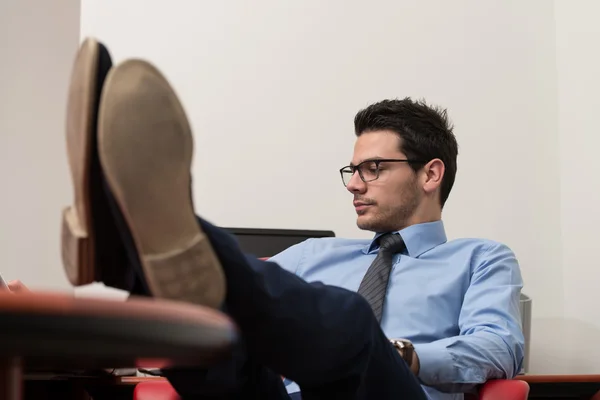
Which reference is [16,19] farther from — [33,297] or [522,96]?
[33,297]

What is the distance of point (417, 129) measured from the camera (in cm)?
198

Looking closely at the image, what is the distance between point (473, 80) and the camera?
2670 mm

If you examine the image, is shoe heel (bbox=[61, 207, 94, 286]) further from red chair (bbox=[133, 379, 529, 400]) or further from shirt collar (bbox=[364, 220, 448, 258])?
shirt collar (bbox=[364, 220, 448, 258])

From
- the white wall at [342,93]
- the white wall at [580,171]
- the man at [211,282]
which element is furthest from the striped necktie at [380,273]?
the white wall at [580,171]

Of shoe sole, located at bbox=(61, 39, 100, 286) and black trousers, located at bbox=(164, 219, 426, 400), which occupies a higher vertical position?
shoe sole, located at bbox=(61, 39, 100, 286)

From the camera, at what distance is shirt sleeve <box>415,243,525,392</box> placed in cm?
145

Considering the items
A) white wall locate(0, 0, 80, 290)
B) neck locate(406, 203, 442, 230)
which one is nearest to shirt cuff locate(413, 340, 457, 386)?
neck locate(406, 203, 442, 230)

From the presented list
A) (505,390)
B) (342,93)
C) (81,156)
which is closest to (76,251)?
A: (81,156)

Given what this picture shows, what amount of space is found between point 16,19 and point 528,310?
2.12 metres

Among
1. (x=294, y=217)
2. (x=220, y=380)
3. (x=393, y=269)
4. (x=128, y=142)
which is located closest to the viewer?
(x=128, y=142)

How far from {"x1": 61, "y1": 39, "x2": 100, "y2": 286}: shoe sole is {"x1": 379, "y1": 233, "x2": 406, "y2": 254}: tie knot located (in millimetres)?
1039

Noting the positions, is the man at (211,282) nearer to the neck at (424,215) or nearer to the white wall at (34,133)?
the neck at (424,215)

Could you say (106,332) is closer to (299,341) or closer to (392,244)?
(299,341)

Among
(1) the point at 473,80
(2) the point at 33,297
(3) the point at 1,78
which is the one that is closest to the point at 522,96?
(1) the point at 473,80
